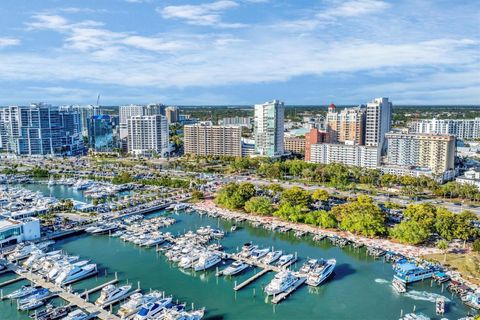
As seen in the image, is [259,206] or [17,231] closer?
[17,231]

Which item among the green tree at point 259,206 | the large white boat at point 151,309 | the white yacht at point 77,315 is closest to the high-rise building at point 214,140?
the green tree at point 259,206

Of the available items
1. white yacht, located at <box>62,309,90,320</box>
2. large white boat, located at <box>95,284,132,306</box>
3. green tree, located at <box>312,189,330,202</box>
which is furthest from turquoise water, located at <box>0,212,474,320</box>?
green tree, located at <box>312,189,330,202</box>

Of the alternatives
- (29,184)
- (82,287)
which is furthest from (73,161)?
(82,287)

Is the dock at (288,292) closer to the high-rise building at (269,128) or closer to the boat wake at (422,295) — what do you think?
the boat wake at (422,295)

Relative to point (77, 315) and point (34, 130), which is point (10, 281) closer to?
point (77, 315)

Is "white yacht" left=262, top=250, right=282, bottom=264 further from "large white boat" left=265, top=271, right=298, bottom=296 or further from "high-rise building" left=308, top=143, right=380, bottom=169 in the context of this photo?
"high-rise building" left=308, top=143, right=380, bottom=169

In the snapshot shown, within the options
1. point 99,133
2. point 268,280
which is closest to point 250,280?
point 268,280

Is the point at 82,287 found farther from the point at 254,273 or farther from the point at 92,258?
the point at 254,273
